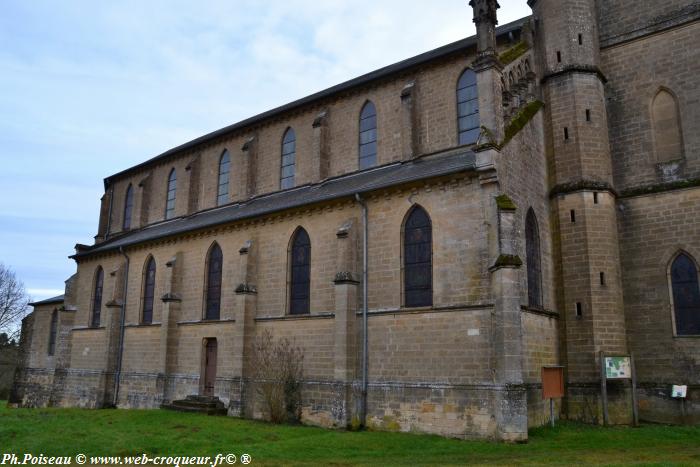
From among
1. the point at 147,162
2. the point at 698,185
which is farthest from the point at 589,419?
the point at 147,162

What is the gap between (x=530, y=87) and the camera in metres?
20.0

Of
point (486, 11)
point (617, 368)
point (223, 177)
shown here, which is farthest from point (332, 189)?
point (617, 368)

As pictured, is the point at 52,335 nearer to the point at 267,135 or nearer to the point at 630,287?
the point at 267,135

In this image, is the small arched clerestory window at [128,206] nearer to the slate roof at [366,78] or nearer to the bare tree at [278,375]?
the slate roof at [366,78]

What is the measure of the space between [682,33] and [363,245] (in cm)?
1276

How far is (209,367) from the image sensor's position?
23.1 metres

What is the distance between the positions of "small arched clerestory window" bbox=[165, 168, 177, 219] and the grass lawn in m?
15.0

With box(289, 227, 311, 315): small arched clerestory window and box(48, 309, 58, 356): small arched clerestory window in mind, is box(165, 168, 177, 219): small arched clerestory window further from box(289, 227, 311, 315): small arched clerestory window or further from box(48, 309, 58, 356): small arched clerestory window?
box(289, 227, 311, 315): small arched clerestory window

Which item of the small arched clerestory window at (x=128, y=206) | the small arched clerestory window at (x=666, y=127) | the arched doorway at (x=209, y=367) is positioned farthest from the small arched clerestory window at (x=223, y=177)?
the small arched clerestory window at (x=666, y=127)

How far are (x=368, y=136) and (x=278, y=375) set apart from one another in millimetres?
10103


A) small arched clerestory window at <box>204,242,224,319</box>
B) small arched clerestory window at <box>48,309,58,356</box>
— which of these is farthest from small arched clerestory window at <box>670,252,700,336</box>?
small arched clerestory window at <box>48,309,58,356</box>

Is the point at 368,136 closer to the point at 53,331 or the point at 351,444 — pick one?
the point at 351,444

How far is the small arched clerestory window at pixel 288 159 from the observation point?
85.8 ft

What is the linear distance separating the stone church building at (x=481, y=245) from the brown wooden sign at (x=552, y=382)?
1.28ft
